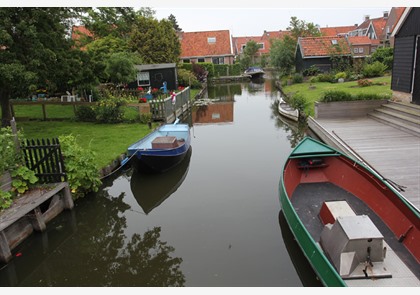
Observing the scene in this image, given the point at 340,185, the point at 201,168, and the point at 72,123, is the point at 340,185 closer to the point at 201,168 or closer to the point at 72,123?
the point at 201,168

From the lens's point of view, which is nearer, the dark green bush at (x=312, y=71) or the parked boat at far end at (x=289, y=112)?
the parked boat at far end at (x=289, y=112)

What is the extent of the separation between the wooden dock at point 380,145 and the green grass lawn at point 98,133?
296 inches

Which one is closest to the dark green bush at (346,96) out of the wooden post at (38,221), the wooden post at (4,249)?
the wooden post at (38,221)

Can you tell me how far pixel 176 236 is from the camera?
7121 mm

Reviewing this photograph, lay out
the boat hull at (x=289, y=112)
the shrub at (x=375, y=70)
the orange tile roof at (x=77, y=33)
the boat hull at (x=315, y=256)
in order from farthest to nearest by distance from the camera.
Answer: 1. the shrub at (x=375, y=70)
2. the boat hull at (x=289, y=112)
3. the orange tile roof at (x=77, y=33)
4. the boat hull at (x=315, y=256)

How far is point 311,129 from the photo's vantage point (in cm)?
1512

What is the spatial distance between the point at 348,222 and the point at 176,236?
3590 mm

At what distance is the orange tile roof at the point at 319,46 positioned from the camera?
3297 centimetres

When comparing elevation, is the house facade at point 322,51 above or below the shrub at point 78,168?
above

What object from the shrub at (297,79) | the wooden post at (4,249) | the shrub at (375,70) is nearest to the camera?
the wooden post at (4,249)

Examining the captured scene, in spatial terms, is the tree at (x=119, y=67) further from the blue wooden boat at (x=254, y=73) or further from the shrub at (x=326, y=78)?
the blue wooden boat at (x=254, y=73)

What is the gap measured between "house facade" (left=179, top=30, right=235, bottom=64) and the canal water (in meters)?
41.7

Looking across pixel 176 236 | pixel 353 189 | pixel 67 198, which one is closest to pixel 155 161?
pixel 67 198

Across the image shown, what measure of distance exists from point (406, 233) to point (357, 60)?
103ft
